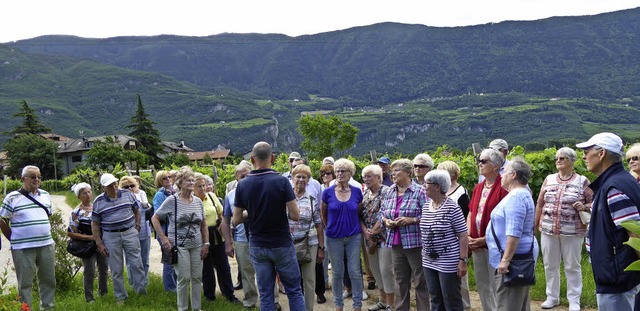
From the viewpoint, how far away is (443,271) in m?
5.06

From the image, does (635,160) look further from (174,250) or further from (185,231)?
(174,250)

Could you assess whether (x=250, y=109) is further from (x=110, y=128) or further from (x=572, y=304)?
(x=572, y=304)

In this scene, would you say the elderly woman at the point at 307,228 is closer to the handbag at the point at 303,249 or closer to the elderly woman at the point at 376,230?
the handbag at the point at 303,249

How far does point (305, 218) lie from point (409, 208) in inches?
48.6

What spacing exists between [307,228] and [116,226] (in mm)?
2519

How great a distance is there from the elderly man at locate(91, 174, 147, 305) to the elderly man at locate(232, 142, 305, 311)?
242 cm

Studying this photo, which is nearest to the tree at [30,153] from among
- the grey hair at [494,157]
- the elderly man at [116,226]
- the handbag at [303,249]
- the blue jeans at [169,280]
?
the blue jeans at [169,280]

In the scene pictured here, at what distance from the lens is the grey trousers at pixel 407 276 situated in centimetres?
569

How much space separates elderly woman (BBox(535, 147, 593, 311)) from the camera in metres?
6.11

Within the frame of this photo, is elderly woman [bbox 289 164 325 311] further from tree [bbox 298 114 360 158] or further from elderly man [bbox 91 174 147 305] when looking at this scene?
tree [bbox 298 114 360 158]

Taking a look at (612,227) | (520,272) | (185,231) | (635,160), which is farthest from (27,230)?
(635,160)

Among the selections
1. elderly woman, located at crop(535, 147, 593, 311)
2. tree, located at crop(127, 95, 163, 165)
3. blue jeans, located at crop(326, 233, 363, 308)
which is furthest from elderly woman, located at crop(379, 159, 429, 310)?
tree, located at crop(127, 95, 163, 165)

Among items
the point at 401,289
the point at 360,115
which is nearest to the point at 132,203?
the point at 401,289

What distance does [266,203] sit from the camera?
4.93 metres
